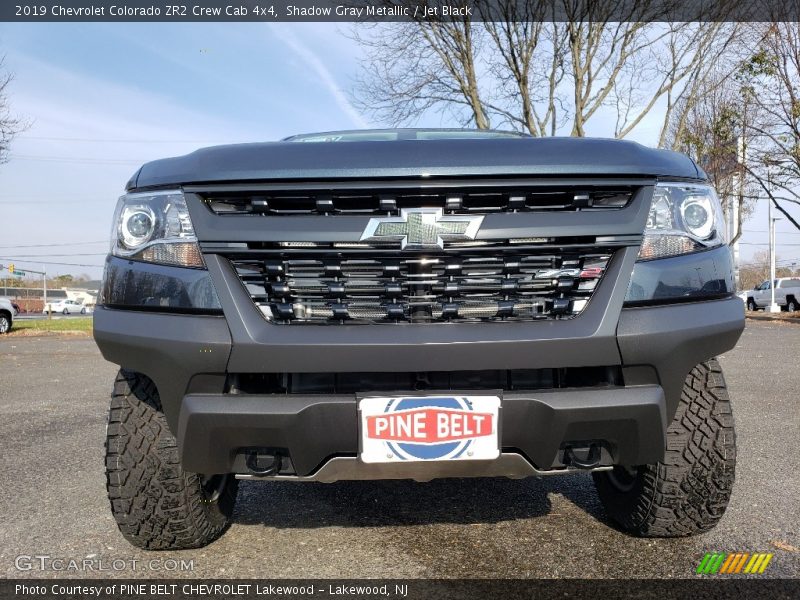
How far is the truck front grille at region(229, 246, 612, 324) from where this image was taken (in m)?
1.86

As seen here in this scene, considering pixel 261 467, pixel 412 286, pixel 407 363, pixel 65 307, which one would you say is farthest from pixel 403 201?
pixel 65 307

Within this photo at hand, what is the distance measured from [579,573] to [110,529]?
66.3 inches

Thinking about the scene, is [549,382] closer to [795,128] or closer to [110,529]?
[110,529]

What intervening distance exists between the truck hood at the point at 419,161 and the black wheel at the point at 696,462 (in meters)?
0.68

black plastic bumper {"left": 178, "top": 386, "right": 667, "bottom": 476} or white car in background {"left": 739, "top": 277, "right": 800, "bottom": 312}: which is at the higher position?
black plastic bumper {"left": 178, "top": 386, "right": 667, "bottom": 476}

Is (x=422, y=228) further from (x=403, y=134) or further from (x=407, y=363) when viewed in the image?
(x=403, y=134)

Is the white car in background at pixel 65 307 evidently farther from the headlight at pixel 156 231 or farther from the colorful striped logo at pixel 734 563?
the colorful striped logo at pixel 734 563

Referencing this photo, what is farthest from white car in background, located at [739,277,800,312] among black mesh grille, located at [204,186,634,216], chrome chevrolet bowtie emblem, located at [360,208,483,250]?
chrome chevrolet bowtie emblem, located at [360,208,483,250]

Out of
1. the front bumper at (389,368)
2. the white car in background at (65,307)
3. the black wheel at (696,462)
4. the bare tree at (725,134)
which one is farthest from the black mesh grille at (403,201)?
the white car in background at (65,307)

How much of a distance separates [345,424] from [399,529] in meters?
0.88

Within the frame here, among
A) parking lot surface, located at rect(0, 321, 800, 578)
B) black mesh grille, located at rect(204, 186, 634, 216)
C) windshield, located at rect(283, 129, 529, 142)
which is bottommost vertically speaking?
parking lot surface, located at rect(0, 321, 800, 578)

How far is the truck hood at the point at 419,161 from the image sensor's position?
1.87m

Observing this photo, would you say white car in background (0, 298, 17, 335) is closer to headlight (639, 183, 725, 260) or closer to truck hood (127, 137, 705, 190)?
truck hood (127, 137, 705, 190)

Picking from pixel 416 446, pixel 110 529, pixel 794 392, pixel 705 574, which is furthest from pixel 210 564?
pixel 794 392
